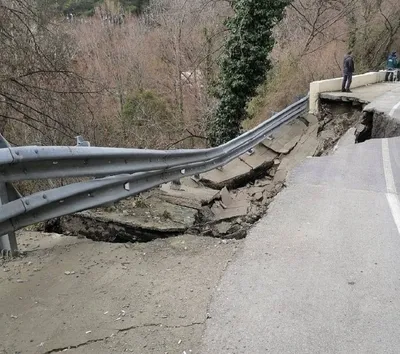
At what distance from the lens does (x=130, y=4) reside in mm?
54438

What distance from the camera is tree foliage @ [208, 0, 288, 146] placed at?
17.5m

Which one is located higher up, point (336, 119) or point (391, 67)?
point (391, 67)

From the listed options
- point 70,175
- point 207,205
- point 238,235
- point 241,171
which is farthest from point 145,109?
point 70,175

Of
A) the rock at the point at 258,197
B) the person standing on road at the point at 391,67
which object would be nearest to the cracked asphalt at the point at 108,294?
the rock at the point at 258,197

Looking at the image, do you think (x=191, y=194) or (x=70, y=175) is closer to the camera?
(x=70, y=175)

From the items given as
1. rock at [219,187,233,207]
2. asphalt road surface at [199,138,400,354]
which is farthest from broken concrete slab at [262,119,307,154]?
asphalt road surface at [199,138,400,354]

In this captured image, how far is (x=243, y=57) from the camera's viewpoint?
17.7m

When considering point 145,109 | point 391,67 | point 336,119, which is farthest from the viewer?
point 145,109

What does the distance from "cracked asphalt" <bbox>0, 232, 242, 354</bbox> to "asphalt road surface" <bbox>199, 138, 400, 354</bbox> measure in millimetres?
206

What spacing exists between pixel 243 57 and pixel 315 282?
51.0 feet

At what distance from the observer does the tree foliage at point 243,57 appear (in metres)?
17.5

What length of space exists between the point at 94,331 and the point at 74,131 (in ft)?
26.7

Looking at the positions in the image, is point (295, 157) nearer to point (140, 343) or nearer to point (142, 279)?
point (142, 279)

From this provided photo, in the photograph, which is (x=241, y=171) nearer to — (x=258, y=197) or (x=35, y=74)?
(x=258, y=197)
